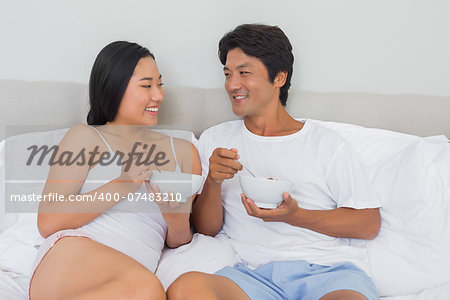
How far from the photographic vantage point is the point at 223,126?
164 centimetres

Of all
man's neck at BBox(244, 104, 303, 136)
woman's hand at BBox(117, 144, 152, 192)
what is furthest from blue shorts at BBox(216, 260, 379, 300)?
man's neck at BBox(244, 104, 303, 136)

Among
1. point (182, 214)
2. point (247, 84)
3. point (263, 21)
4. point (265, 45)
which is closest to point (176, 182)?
point (182, 214)

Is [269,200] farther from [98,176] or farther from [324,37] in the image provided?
[324,37]

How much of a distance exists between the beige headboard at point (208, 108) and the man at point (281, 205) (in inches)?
6.8

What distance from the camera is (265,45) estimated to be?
154cm

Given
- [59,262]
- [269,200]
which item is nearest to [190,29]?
[269,200]

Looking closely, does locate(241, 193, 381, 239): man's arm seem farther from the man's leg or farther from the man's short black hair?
the man's short black hair

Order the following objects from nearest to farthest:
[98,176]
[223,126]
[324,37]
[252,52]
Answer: [98,176], [252,52], [223,126], [324,37]

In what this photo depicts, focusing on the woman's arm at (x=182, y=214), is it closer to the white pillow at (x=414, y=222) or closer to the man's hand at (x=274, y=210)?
the man's hand at (x=274, y=210)

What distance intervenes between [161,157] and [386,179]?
0.81 metres

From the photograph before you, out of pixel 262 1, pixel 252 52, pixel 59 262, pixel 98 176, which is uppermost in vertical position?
pixel 262 1

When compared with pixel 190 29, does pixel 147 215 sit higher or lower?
lower

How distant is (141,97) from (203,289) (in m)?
0.75

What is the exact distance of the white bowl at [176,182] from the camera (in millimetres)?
1114
